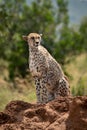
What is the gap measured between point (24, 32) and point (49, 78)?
1653 cm

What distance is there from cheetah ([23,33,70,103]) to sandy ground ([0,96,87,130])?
174cm

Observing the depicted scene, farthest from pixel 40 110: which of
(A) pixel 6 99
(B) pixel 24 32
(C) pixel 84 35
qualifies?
(C) pixel 84 35

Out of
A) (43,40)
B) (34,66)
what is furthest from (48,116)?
(43,40)

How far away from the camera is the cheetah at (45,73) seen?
9.95 metres

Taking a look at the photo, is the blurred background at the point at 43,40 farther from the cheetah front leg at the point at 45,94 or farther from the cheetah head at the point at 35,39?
the cheetah front leg at the point at 45,94

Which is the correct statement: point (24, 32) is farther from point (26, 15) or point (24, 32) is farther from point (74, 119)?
point (74, 119)

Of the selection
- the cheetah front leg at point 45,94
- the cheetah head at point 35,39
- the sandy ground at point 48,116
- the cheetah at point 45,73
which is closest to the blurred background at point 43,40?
the cheetah head at point 35,39

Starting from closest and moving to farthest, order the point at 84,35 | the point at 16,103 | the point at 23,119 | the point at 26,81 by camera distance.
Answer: the point at 23,119
the point at 16,103
the point at 26,81
the point at 84,35

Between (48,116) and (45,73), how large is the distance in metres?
2.63

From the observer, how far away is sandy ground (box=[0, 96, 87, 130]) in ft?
21.2

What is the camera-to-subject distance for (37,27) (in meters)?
28.4

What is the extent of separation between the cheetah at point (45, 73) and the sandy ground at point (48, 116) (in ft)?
5.69

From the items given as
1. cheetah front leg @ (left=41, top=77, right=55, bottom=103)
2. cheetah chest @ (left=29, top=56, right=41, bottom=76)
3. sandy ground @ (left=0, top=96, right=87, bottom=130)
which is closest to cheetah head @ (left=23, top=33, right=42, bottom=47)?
cheetah chest @ (left=29, top=56, right=41, bottom=76)

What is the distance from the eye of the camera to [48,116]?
293 inches
